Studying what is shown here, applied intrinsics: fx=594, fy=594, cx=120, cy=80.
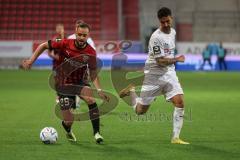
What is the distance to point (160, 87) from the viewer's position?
10117mm

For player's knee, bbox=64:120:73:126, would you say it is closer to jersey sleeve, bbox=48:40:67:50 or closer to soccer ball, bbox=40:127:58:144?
soccer ball, bbox=40:127:58:144

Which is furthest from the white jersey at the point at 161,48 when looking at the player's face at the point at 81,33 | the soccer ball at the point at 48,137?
the soccer ball at the point at 48,137

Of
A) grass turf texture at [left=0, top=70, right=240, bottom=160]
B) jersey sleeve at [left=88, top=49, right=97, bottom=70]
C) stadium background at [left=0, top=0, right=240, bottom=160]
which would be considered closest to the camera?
grass turf texture at [left=0, top=70, right=240, bottom=160]

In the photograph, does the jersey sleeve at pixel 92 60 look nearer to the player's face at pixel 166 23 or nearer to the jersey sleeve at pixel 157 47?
the jersey sleeve at pixel 157 47

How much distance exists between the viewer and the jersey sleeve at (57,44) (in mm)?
9891

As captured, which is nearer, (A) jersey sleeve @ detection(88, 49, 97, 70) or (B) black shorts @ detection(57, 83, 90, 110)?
(B) black shorts @ detection(57, 83, 90, 110)

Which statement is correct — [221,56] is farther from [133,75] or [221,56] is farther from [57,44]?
[57,44]

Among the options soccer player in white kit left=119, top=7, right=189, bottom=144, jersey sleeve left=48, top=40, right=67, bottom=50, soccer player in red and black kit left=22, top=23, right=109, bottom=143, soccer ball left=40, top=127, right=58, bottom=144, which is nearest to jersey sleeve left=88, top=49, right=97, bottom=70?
soccer player in red and black kit left=22, top=23, right=109, bottom=143

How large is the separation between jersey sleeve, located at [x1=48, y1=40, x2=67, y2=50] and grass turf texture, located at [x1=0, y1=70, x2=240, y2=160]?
158cm

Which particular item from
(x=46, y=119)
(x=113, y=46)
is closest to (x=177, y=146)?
(x=46, y=119)

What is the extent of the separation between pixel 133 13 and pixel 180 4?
326 cm

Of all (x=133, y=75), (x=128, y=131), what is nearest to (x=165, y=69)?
(x=128, y=131)

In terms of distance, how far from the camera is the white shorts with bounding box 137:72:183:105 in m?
9.92

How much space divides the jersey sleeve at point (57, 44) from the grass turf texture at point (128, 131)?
1578 mm
